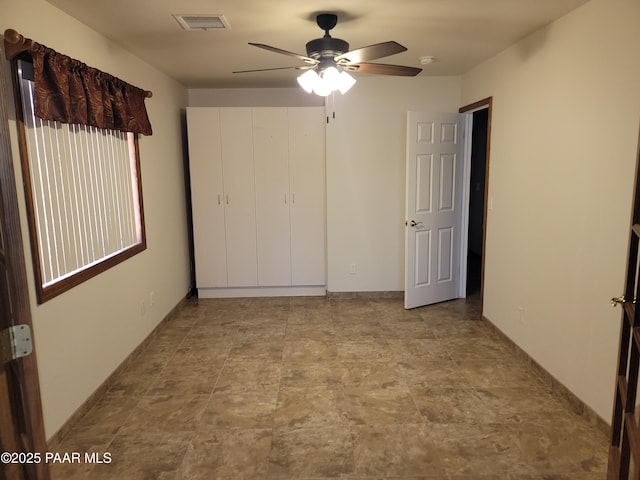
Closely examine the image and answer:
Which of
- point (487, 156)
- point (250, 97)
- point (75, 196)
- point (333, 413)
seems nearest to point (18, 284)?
point (75, 196)

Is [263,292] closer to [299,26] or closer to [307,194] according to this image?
[307,194]

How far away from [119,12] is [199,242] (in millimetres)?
2683

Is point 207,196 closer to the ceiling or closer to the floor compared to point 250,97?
closer to the floor

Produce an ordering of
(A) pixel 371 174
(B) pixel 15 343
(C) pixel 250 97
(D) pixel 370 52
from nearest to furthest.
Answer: (B) pixel 15 343
(D) pixel 370 52
(A) pixel 371 174
(C) pixel 250 97

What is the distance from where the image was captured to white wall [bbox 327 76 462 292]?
4551 millimetres

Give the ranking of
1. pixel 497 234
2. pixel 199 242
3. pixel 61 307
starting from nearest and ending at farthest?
pixel 61 307 → pixel 497 234 → pixel 199 242

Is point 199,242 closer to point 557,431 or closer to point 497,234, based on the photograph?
point 497,234

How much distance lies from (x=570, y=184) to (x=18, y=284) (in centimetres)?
280

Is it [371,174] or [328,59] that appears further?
[371,174]

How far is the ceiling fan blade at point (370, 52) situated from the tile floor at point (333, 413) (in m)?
2.10

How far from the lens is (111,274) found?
9.74 feet

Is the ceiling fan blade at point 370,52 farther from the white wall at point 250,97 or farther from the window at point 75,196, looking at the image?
the white wall at point 250,97

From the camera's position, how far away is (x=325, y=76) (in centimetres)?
253

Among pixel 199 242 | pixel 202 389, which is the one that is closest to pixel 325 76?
pixel 202 389
